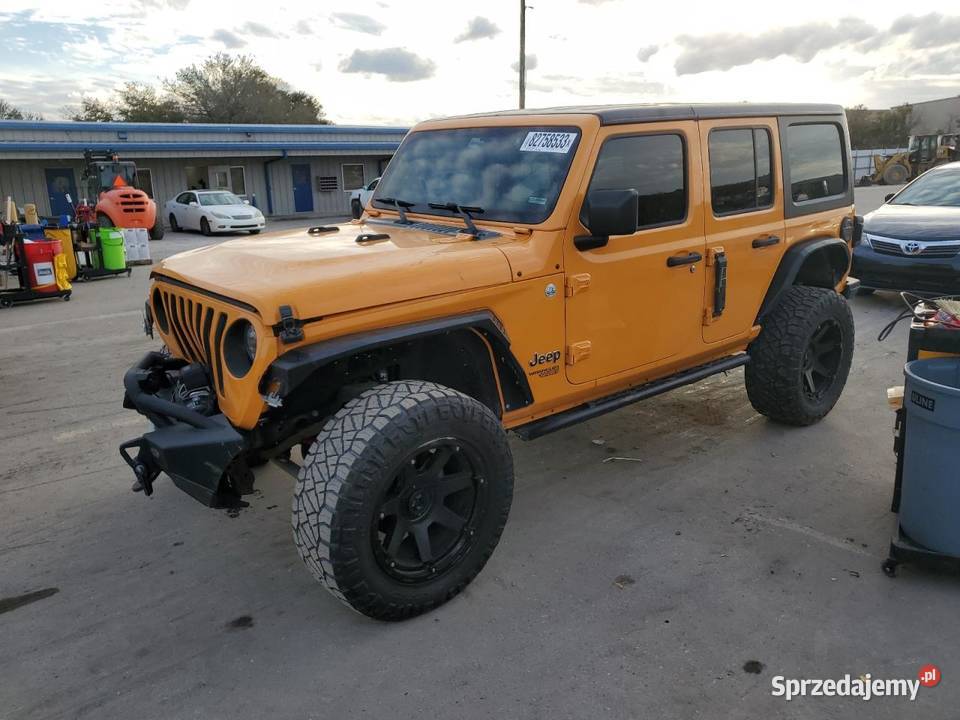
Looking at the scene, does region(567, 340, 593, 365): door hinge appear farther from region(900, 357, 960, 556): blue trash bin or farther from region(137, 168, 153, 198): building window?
region(137, 168, 153, 198): building window

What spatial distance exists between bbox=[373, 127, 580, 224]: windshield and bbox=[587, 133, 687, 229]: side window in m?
0.24

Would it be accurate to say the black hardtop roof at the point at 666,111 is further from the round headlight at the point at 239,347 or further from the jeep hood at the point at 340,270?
the round headlight at the point at 239,347

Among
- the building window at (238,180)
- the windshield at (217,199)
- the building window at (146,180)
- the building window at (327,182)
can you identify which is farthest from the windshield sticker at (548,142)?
the building window at (327,182)

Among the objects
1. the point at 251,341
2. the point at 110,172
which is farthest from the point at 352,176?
the point at 251,341

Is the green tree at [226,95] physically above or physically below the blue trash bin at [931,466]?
above

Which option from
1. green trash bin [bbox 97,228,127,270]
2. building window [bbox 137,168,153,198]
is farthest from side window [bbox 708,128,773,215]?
building window [bbox 137,168,153,198]

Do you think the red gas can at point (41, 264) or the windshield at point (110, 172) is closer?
the red gas can at point (41, 264)

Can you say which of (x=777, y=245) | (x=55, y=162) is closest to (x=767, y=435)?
(x=777, y=245)

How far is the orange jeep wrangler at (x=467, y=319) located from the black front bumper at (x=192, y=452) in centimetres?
1

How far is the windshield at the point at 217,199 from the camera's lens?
76.4 feet

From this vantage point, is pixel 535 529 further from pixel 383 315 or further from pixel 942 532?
A: pixel 942 532

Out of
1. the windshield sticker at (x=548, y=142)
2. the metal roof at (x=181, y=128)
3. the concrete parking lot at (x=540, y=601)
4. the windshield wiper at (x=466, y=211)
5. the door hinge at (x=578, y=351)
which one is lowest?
the concrete parking lot at (x=540, y=601)

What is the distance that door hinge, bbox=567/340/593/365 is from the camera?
369 cm

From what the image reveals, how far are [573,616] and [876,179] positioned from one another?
39.5 m
